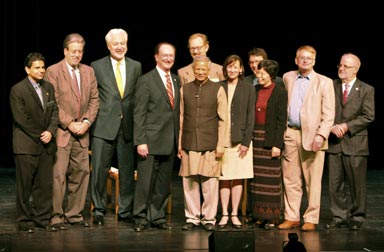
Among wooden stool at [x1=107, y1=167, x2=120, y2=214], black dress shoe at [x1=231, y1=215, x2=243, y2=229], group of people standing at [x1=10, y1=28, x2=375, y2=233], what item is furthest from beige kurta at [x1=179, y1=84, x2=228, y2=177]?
wooden stool at [x1=107, y1=167, x2=120, y2=214]

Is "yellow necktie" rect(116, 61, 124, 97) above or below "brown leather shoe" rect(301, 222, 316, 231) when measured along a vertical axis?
above

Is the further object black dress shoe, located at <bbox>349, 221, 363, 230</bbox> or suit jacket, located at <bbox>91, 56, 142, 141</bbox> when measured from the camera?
suit jacket, located at <bbox>91, 56, 142, 141</bbox>

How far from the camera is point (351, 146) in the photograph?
321 inches

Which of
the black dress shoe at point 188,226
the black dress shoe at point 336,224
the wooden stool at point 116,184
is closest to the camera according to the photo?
the black dress shoe at point 188,226

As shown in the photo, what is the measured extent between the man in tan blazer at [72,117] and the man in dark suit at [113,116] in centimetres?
12

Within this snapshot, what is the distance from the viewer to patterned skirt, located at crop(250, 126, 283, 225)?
8000 millimetres

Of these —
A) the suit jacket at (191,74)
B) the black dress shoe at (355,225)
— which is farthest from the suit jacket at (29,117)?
the black dress shoe at (355,225)

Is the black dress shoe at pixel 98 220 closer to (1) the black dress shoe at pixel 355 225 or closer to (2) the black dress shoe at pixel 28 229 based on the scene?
(2) the black dress shoe at pixel 28 229

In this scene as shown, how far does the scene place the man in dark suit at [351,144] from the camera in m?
8.16

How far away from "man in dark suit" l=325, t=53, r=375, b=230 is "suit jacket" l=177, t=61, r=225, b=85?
98cm

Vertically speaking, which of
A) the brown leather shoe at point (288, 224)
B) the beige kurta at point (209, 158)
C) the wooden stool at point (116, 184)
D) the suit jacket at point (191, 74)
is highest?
the suit jacket at point (191, 74)

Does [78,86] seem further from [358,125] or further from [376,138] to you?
[376,138]

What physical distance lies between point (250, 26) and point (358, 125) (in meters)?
4.41

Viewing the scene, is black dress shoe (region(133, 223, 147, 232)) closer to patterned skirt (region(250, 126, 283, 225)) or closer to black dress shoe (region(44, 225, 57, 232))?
black dress shoe (region(44, 225, 57, 232))
